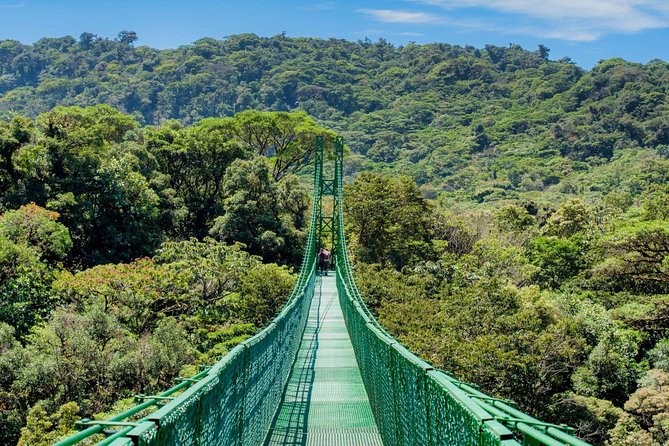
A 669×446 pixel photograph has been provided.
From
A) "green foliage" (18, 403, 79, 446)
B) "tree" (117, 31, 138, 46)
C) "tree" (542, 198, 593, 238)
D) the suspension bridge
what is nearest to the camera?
the suspension bridge

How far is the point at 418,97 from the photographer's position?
293 ft

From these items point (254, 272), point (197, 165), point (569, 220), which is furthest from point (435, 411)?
point (569, 220)

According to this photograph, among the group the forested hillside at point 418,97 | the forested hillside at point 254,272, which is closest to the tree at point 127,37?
the forested hillside at point 418,97

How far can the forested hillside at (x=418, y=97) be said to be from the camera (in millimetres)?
61250

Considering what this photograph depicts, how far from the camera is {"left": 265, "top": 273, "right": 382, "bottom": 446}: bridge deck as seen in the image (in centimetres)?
474

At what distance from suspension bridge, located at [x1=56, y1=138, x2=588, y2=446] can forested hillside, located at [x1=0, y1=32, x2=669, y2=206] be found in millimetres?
42124

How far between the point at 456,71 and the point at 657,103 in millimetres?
33019

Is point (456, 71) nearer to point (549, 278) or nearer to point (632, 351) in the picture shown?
point (549, 278)

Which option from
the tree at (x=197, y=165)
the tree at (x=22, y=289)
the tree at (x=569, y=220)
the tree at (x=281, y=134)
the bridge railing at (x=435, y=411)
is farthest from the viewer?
→ the tree at (x=281, y=134)

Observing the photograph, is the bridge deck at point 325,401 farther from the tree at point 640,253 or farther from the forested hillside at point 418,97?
the forested hillside at point 418,97

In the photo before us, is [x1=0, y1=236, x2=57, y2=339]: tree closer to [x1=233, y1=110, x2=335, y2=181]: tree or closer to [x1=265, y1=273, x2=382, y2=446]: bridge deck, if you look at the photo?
[x1=265, y1=273, x2=382, y2=446]: bridge deck

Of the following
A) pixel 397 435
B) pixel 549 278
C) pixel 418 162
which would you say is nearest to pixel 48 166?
pixel 549 278

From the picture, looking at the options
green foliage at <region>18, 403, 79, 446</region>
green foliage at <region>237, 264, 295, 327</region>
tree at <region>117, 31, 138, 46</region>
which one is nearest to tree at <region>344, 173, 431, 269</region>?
green foliage at <region>237, 264, 295, 327</region>

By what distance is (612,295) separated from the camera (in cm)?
1945
